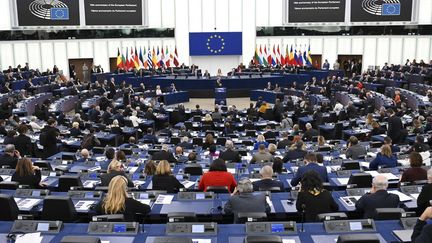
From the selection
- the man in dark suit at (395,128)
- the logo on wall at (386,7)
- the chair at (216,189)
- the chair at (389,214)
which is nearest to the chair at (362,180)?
the chair at (389,214)

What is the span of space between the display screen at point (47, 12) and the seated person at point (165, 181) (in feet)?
104

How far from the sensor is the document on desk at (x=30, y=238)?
20.6 ft

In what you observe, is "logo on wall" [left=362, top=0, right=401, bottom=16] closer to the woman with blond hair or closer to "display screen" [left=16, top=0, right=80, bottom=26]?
"display screen" [left=16, top=0, right=80, bottom=26]

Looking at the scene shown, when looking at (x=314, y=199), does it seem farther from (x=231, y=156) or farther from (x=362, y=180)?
(x=231, y=156)

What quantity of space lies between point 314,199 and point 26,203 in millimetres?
4764

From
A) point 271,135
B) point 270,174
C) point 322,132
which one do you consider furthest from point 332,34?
point 270,174

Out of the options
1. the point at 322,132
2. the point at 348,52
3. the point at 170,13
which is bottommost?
the point at 322,132

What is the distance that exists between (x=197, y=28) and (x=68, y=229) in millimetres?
35039

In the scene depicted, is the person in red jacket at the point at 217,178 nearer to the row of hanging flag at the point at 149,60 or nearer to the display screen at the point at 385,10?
the row of hanging flag at the point at 149,60

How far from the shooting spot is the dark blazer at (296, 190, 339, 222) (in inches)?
286

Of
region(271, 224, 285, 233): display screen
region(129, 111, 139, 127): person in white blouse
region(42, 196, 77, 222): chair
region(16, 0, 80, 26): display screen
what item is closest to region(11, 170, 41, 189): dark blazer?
region(42, 196, 77, 222): chair

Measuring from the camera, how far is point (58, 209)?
730 centimetres

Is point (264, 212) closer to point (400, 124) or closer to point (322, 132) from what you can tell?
point (400, 124)

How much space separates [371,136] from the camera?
1579 centimetres
